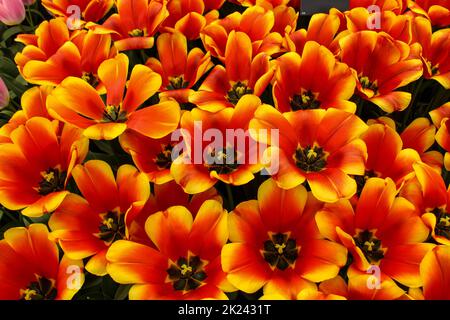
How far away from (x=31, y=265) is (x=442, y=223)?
0.57 metres

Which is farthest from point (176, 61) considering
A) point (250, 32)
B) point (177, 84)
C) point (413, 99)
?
point (413, 99)

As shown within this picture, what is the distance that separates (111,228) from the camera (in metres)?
0.73

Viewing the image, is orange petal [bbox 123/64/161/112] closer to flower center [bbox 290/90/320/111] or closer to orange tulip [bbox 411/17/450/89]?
flower center [bbox 290/90/320/111]

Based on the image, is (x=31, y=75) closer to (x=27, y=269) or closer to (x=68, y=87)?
(x=68, y=87)

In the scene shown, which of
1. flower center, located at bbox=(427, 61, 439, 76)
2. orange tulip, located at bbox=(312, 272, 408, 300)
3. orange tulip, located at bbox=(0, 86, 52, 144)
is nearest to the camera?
orange tulip, located at bbox=(312, 272, 408, 300)

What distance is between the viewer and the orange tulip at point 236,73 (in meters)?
0.82

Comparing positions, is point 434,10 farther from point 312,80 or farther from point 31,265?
point 31,265

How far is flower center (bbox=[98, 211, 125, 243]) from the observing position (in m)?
0.73

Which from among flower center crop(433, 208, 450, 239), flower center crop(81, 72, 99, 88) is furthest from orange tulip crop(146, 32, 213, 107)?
flower center crop(433, 208, 450, 239)

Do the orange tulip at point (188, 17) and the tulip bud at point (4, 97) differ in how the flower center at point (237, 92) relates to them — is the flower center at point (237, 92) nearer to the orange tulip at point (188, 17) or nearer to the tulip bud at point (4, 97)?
the orange tulip at point (188, 17)

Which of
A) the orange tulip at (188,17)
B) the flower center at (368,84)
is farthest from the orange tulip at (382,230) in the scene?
the orange tulip at (188,17)

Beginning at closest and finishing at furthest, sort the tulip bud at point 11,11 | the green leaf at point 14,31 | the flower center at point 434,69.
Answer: the flower center at point 434,69, the tulip bud at point 11,11, the green leaf at point 14,31

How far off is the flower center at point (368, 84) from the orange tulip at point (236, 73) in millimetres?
162
